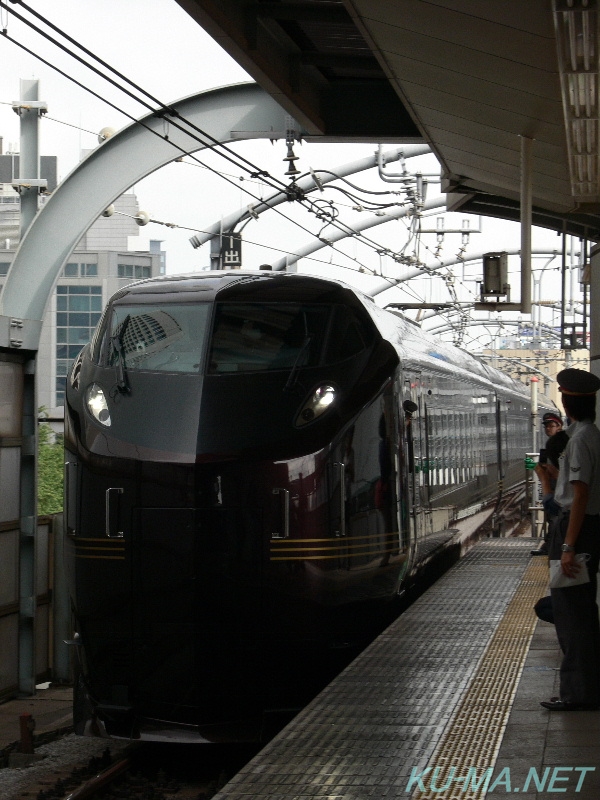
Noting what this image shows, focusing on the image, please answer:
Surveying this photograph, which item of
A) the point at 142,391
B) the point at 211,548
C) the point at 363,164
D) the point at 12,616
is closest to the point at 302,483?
the point at 211,548

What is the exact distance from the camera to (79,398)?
7.75m

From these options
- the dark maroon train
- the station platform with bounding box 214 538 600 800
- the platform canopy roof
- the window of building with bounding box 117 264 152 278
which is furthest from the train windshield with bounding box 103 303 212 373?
the window of building with bounding box 117 264 152 278

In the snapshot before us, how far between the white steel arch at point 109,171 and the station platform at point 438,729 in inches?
201

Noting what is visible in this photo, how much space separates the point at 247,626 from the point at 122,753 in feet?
5.03

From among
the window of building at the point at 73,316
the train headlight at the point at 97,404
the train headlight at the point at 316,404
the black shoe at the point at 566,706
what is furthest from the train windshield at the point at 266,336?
the window of building at the point at 73,316

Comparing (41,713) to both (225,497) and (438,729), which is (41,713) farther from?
(438,729)

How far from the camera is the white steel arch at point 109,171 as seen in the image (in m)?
11.1

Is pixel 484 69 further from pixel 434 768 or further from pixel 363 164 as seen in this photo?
pixel 363 164

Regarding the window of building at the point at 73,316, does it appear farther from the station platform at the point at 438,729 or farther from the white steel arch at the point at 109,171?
the station platform at the point at 438,729

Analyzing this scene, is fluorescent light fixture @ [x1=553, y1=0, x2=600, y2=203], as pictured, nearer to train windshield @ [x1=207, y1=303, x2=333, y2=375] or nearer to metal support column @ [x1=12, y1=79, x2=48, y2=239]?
train windshield @ [x1=207, y1=303, x2=333, y2=375]

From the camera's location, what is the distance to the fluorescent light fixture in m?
5.11

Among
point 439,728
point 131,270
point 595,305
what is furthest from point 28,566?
point 131,270

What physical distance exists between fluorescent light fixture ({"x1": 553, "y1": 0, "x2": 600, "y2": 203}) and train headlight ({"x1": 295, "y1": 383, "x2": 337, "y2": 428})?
215 centimetres

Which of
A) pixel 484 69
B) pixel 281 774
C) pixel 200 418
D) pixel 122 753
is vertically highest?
pixel 484 69
